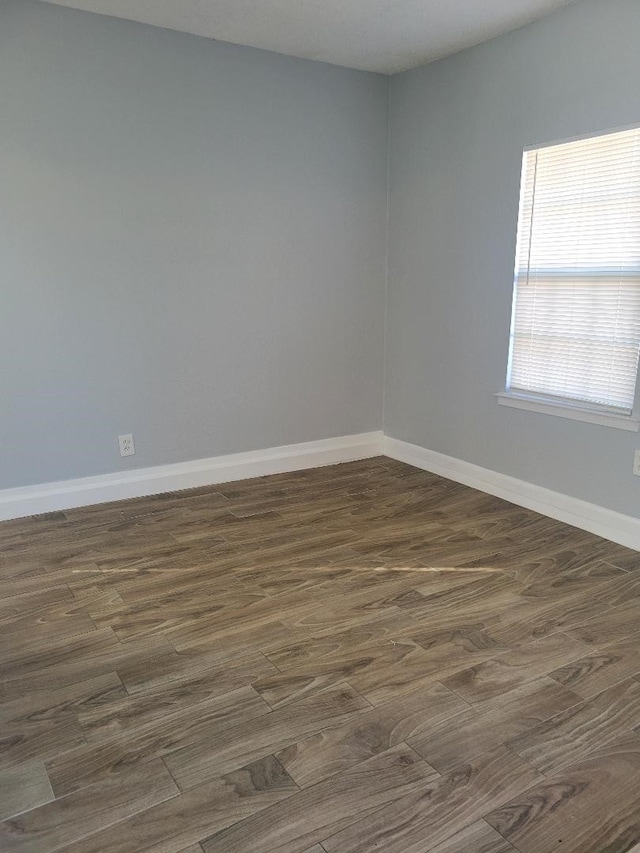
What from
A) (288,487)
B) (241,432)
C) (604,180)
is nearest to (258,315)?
(241,432)

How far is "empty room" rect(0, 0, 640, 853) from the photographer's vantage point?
168 centimetres

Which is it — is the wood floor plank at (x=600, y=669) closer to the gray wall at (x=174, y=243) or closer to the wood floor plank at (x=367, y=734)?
the wood floor plank at (x=367, y=734)

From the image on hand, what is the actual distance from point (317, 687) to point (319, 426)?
242cm

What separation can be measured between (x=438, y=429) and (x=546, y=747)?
2507 millimetres

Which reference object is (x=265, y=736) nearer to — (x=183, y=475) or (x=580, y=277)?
(x=183, y=475)

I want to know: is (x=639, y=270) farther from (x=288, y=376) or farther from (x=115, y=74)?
(x=115, y=74)

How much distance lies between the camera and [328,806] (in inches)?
61.2

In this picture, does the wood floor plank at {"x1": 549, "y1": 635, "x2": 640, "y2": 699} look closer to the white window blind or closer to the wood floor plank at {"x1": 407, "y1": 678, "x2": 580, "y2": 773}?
the wood floor plank at {"x1": 407, "y1": 678, "x2": 580, "y2": 773}

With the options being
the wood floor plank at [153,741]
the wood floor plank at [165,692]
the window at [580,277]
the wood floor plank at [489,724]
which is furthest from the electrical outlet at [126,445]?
the wood floor plank at [489,724]

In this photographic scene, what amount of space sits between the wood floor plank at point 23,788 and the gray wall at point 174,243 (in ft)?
6.39

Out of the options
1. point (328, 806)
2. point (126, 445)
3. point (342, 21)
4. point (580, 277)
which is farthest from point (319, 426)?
point (328, 806)

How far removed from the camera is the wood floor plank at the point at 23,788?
1.56 m

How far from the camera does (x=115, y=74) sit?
322 cm

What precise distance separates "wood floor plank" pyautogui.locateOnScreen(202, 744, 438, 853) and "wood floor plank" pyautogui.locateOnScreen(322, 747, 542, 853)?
0.03 m
